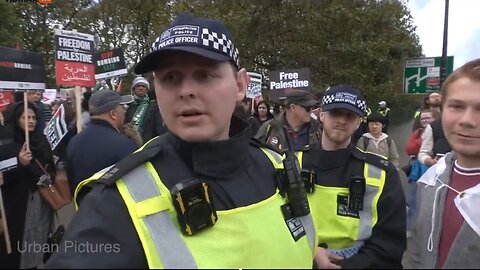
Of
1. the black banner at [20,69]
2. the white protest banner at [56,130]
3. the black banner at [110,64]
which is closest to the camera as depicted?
the black banner at [20,69]

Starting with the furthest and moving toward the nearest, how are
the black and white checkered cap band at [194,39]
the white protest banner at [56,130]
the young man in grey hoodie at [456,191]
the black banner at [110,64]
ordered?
the black banner at [110,64]
the white protest banner at [56,130]
the young man in grey hoodie at [456,191]
the black and white checkered cap band at [194,39]

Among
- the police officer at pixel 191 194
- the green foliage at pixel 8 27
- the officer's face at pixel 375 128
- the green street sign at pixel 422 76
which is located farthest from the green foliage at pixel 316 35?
the police officer at pixel 191 194

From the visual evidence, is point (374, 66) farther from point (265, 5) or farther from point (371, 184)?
point (371, 184)

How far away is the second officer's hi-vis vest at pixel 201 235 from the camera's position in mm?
1296

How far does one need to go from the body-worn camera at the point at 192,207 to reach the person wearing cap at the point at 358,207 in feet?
4.24

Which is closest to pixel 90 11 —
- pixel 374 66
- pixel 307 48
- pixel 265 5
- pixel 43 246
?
pixel 265 5

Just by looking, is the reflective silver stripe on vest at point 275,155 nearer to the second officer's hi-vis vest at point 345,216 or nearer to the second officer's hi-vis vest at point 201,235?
the second officer's hi-vis vest at point 201,235

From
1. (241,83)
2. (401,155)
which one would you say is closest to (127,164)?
(241,83)

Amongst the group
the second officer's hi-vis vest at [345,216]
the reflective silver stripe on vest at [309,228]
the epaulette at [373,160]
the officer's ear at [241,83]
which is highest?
the officer's ear at [241,83]

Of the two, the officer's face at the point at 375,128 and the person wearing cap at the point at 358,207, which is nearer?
the person wearing cap at the point at 358,207

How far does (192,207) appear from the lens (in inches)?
53.6

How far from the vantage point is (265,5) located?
65.3 feet

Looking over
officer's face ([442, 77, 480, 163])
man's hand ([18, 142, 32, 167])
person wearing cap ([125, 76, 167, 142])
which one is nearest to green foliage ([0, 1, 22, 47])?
person wearing cap ([125, 76, 167, 142])

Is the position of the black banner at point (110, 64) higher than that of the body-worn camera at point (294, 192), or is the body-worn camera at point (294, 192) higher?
the black banner at point (110, 64)
